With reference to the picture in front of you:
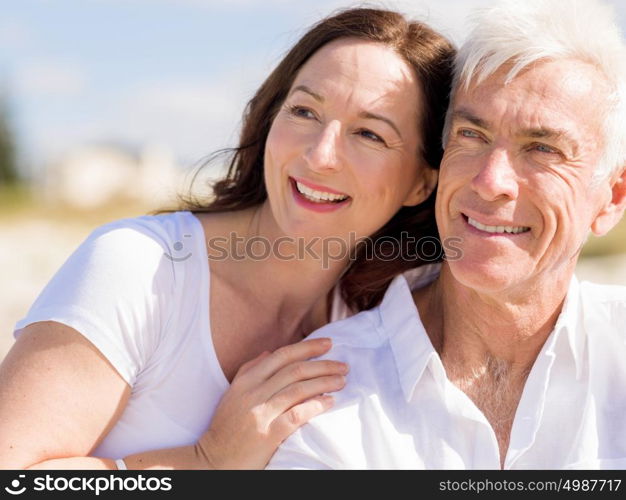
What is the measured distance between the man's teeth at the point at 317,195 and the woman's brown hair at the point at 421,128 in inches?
15.6

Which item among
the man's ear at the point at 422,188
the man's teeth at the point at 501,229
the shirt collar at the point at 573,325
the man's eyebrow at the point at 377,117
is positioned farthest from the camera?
the man's ear at the point at 422,188

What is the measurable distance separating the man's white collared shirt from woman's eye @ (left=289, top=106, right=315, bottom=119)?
828 millimetres

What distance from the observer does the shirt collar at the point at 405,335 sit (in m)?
2.86

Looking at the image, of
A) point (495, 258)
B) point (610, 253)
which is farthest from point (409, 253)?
point (610, 253)

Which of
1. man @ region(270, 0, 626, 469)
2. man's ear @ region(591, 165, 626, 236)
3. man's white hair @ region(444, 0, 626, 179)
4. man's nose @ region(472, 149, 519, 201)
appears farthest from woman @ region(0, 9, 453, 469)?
man's ear @ region(591, 165, 626, 236)

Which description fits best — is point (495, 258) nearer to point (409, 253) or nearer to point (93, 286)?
point (409, 253)

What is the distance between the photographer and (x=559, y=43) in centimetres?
278

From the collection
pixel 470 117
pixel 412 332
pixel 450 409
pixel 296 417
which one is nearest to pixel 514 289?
pixel 412 332

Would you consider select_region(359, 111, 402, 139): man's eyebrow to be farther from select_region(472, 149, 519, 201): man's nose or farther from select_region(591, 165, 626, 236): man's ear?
select_region(591, 165, 626, 236): man's ear

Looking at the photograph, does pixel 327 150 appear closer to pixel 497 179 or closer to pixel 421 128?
pixel 421 128

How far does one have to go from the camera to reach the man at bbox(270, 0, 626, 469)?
108 inches

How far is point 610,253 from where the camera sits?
1502 cm

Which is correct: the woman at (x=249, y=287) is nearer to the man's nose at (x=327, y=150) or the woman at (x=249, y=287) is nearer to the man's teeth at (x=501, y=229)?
the man's nose at (x=327, y=150)

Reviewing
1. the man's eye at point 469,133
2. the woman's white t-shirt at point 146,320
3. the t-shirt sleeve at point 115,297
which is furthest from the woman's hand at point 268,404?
the man's eye at point 469,133
